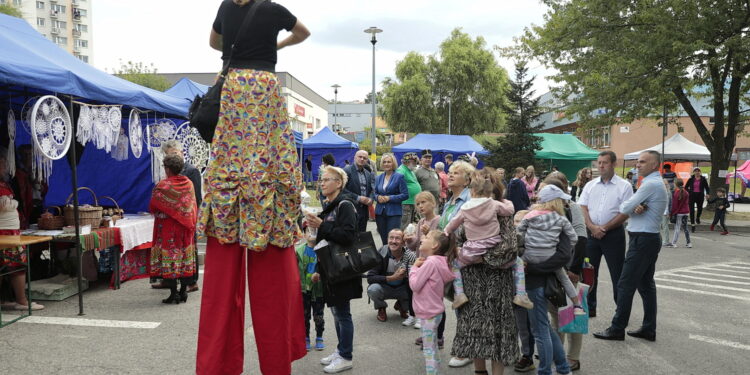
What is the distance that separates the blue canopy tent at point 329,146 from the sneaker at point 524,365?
2075cm

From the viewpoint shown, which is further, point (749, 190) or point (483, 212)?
point (749, 190)

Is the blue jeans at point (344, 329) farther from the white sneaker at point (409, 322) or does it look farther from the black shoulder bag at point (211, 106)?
the black shoulder bag at point (211, 106)

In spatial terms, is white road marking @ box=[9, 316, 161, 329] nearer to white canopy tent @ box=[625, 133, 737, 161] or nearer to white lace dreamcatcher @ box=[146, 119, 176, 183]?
white lace dreamcatcher @ box=[146, 119, 176, 183]

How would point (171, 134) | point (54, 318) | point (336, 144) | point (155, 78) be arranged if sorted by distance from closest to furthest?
1. point (54, 318)
2. point (171, 134)
3. point (336, 144)
4. point (155, 78)

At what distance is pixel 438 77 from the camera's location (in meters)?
42.2

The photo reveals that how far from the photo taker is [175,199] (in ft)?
20.2

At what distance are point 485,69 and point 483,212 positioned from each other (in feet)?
131

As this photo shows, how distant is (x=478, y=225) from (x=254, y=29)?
6.61ft

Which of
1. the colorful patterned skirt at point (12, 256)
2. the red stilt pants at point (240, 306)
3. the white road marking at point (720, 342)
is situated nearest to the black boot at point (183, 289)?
the colorful patterned skirt at point (12, 256)

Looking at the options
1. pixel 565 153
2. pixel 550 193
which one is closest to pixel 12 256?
pixel 550 193

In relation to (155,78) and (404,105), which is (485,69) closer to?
(404,105)

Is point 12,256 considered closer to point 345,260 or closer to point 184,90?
point 345,260

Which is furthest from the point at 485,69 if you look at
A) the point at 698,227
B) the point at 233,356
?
the point at 233,356

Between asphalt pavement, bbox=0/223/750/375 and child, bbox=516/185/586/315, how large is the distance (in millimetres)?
909
